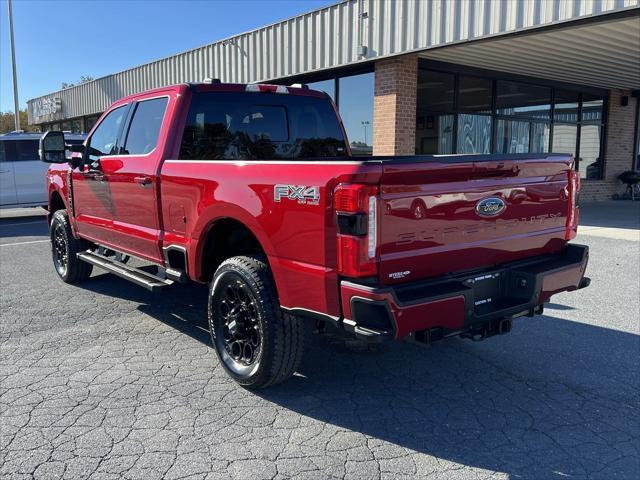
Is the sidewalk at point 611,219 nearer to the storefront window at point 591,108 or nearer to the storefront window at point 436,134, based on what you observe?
the storefront window at point 591,108

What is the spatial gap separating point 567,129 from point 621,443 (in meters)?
14.9

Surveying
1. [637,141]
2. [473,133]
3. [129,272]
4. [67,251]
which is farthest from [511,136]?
[129,272]

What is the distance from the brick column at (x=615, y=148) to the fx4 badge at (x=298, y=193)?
15884 millimetres

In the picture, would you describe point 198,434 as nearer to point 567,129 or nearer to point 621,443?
point 621,443

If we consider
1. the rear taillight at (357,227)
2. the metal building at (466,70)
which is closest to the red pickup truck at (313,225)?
the rear taillight at (357,227)

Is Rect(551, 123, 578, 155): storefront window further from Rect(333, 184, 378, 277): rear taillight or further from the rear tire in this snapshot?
Rect(333, 184, 378, 277): rear taillight

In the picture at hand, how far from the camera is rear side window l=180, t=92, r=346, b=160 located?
4.45 metres

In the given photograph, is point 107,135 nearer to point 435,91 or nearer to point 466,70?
point 435,91

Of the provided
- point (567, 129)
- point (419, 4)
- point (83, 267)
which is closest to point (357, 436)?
point (83, 267)

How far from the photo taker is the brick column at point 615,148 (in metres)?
16.9

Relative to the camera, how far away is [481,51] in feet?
35.1

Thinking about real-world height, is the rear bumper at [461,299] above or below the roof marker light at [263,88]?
below

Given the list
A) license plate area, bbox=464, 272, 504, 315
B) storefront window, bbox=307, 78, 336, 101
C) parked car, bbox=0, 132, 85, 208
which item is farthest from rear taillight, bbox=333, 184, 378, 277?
parked car, bbox=0, 132, 85, 208

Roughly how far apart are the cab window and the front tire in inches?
91.1
